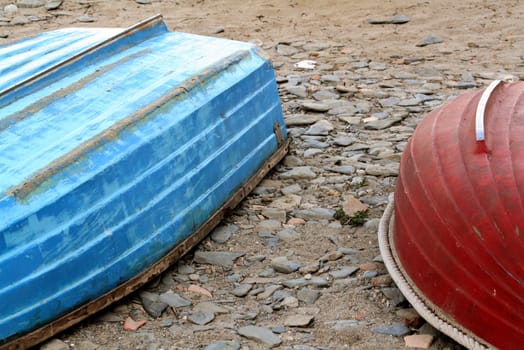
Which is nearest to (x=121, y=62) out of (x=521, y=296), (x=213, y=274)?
(x=213, y=274)

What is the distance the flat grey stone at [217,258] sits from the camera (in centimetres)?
438

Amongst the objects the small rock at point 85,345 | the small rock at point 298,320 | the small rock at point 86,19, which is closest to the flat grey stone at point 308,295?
the small rock at point 298,320

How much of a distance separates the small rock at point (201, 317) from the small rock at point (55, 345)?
59 cm

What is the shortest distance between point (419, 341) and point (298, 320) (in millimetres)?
566

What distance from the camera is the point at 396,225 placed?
3939 millimetres

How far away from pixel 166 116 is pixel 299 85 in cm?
275

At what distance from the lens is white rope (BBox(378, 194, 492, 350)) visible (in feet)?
10.9

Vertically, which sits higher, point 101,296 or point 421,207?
point 421,207

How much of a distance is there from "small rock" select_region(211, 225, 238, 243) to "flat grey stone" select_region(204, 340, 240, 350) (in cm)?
100

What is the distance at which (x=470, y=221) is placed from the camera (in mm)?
3309

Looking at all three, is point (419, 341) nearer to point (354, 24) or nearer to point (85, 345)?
point (85, 345)

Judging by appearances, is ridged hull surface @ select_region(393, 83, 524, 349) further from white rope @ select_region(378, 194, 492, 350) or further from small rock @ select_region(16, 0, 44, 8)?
small rock @ select_region(16, 0, 44, 8)

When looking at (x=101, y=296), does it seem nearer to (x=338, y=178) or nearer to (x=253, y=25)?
(x=338, y=178)

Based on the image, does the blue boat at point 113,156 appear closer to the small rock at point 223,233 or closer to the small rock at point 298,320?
the small rock at point 223,233
